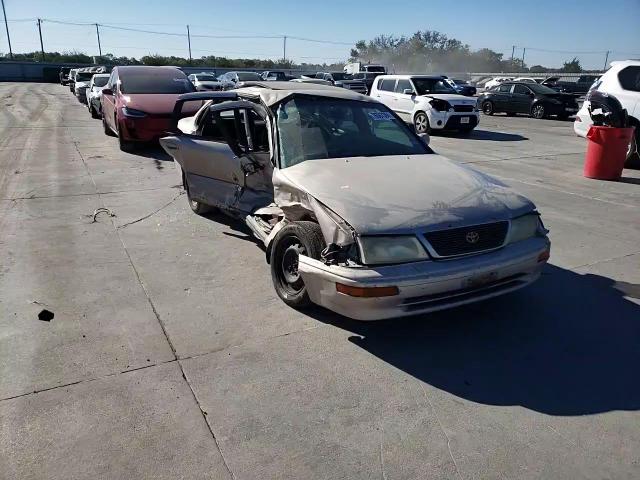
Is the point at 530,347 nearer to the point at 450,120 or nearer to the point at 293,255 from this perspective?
the point at 293,255

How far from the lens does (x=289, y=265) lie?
394cm

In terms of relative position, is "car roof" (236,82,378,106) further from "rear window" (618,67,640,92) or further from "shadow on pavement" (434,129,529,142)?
"shadow on pavement" (434,129,529,142)

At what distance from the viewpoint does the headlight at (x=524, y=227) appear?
3596 millimetres

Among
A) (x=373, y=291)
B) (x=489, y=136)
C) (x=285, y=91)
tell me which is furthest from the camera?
(x=489, y=136)

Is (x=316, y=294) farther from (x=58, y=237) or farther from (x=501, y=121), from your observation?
(x=501, y=121)

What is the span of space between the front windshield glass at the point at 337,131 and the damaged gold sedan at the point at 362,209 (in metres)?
0.01

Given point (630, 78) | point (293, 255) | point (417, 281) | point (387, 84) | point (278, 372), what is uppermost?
point (630, 78)

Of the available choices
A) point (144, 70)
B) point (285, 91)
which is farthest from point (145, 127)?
point (285, 91)

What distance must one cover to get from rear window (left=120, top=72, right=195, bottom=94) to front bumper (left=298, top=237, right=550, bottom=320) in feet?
30.6

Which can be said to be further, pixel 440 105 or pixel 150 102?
pixel 440 105

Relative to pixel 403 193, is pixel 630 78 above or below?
above

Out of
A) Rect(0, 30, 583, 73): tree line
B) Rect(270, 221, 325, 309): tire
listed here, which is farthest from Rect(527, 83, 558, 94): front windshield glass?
Rect(0, 30, 583, 73): tree line

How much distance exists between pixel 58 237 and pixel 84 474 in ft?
12.6

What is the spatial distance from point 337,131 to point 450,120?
35.5 ft
